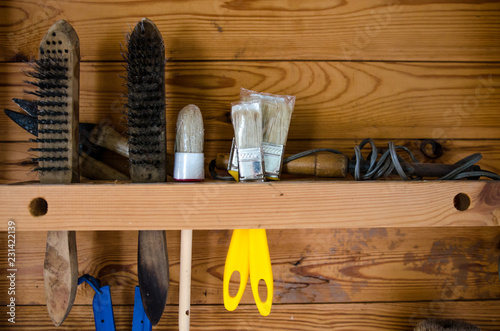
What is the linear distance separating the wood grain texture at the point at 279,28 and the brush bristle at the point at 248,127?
0.50 feet

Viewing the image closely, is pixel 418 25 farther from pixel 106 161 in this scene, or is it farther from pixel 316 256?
pixel 106 161

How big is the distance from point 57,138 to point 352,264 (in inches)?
21.1

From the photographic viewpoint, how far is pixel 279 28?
60 cm

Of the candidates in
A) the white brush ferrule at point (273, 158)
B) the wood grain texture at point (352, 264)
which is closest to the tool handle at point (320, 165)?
the white brush ferrule at point (273, 158)

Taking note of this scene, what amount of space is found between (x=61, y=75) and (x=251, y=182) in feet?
1.03

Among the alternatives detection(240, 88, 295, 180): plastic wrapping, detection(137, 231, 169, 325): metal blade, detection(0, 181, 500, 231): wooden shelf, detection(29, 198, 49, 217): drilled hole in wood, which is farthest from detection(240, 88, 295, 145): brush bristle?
detection(29, 198, 49, 217): drilled hole in wood

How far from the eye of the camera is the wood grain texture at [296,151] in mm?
598

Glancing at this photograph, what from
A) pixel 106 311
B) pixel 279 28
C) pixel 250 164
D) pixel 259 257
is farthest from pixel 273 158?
pixel 106 311

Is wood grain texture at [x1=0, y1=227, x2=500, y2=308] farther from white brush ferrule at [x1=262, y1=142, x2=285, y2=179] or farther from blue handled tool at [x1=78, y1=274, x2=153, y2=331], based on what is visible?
white brush ferrule at [x1=262, y1=142, x2=285, y2=179]

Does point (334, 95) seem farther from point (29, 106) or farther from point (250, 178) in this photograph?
point (29, 106)

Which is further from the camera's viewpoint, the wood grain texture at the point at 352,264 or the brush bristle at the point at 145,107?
the wood grain texture at the point at 352,264

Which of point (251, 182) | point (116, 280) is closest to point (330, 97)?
point (251, 182)

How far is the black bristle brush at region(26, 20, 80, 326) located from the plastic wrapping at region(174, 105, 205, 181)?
150mm

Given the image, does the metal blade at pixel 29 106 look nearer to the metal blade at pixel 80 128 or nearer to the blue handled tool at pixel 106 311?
the metal blade at pixel 80 128
